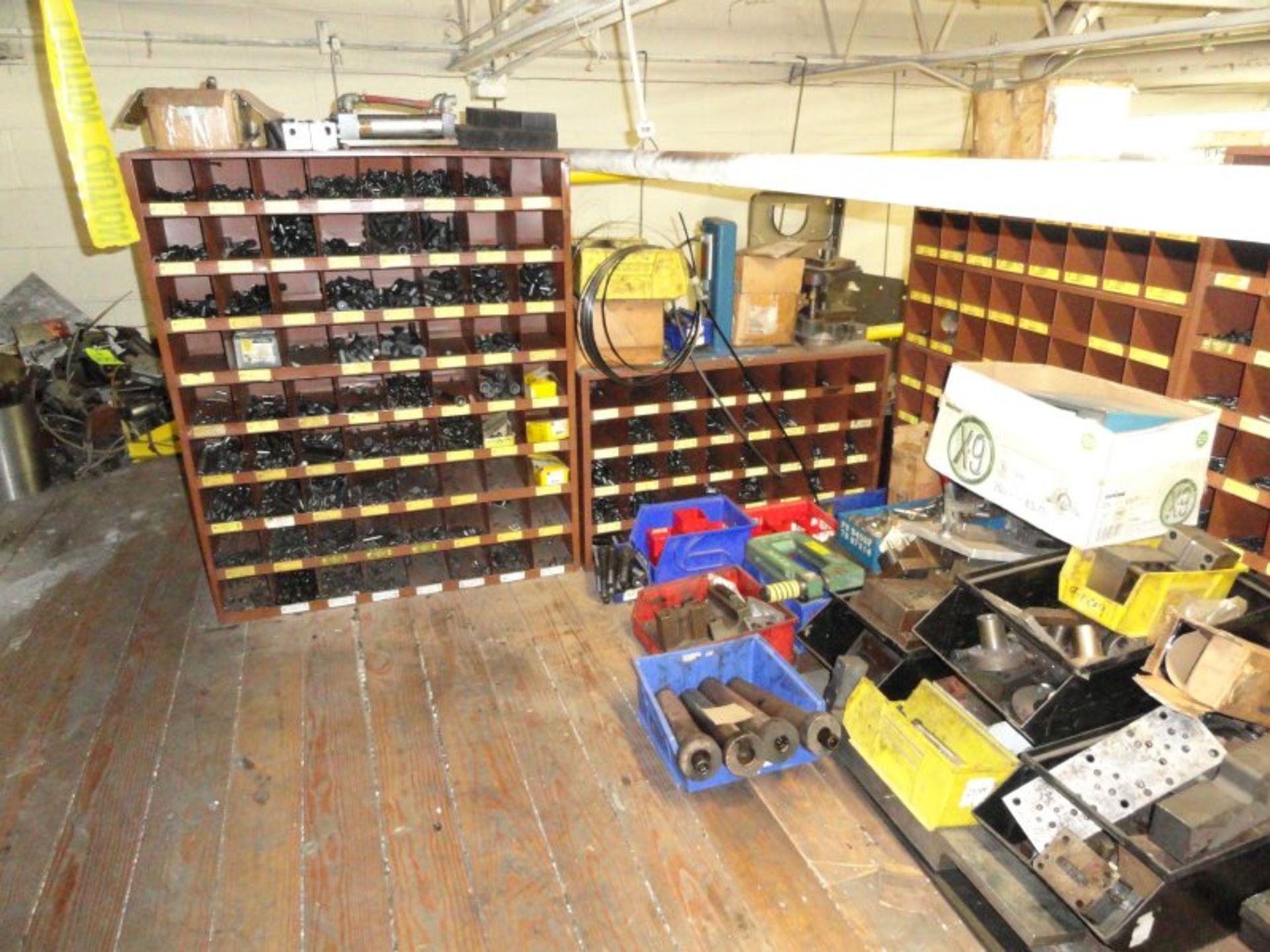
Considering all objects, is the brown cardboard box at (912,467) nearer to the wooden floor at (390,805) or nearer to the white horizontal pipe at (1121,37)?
the wooden floor at (390,805)

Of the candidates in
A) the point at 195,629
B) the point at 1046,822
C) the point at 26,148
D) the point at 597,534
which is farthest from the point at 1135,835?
the point at 26,148

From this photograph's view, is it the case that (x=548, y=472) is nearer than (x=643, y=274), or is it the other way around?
(x=643, y=274)

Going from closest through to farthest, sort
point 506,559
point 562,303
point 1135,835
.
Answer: point 1135,835
point 562,303
point 506,559

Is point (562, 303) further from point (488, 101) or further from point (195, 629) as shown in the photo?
point (488, 101)

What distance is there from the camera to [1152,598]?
212cm

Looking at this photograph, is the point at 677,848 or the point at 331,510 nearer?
the point at 677,848

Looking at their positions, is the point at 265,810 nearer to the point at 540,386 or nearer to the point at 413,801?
the point at 413,801

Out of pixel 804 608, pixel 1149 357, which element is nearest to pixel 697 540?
pixel 804 608

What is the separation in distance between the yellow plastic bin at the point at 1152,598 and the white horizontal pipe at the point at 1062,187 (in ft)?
3.55

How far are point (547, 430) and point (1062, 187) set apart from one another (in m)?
2.40

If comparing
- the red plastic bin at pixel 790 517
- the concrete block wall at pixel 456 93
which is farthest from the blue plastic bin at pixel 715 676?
the concrete block wall at pixel 456 93

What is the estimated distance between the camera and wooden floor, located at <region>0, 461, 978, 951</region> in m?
2.08

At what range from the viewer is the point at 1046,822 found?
208 centimetres

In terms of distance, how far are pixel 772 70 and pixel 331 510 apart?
4.57 m
